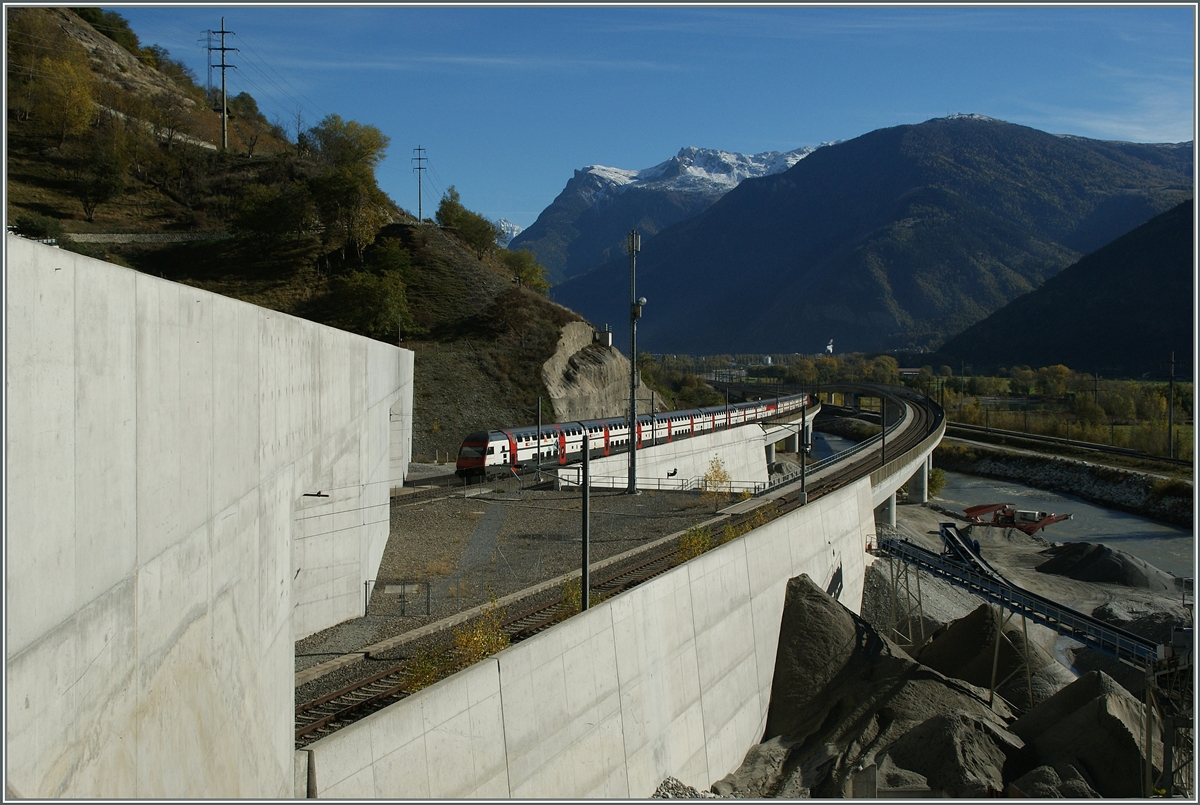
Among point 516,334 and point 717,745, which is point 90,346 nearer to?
point 717,745

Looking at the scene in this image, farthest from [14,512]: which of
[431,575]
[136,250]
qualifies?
[136,250]

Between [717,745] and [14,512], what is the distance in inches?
715

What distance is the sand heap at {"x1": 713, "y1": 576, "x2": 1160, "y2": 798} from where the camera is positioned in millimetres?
17672

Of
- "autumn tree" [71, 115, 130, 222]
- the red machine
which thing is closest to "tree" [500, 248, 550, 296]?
"autumn tree" [71, 115, 130, 222]

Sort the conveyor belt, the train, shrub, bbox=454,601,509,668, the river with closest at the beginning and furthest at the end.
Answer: shrub, bbox=454,601,509,668
the conveyor belt
the train
the river

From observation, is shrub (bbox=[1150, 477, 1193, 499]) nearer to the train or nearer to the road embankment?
the road embankment

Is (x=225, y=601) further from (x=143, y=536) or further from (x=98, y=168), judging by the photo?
(x=98, y=168)

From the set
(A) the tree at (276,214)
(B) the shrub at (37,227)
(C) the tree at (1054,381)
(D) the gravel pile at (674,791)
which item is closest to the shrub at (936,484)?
(D) the gravel pile at (674,791)

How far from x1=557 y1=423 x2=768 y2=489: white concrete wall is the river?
14.9 metres

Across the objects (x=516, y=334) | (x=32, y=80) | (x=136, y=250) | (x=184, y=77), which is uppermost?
(x=184, y=77)

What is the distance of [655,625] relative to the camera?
18250 millimetres

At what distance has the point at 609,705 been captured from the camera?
16.3 metres

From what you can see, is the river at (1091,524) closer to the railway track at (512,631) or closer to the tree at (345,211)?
the railway track at (512,631)

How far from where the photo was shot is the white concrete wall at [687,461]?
125 ft
